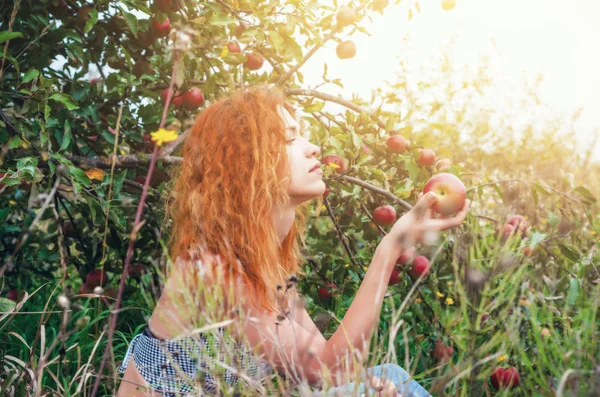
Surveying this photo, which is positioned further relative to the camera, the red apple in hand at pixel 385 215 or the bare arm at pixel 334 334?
the red apple in hand at pixel 385 215

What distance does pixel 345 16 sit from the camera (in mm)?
2070

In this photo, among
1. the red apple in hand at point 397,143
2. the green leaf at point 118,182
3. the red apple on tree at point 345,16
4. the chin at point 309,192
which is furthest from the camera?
the red apple in hand at point 397,143

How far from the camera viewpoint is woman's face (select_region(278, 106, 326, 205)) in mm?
1663

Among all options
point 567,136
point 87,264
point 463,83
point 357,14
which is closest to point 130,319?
point 87,264

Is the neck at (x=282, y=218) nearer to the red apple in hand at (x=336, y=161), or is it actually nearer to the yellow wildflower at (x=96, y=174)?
the red apple in hand at (x=336, y=161)

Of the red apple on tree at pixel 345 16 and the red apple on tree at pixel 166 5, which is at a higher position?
the red apple on tree at pixel 166 5

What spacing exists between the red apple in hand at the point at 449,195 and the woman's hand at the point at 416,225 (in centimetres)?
5

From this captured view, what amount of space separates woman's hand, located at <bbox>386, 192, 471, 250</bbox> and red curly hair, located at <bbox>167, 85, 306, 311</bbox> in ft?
1.06

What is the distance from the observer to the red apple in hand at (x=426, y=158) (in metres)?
2.28

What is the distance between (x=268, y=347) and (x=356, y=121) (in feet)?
3.94

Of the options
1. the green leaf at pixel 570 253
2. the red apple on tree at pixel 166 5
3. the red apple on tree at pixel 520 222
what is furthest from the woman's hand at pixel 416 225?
the red apple on tree at pixel 166 5

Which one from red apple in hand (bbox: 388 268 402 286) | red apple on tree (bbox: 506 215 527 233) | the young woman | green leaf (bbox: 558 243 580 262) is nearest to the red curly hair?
the young woman

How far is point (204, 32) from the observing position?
2174 millimetres

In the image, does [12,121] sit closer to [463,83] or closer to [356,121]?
[356,121]
